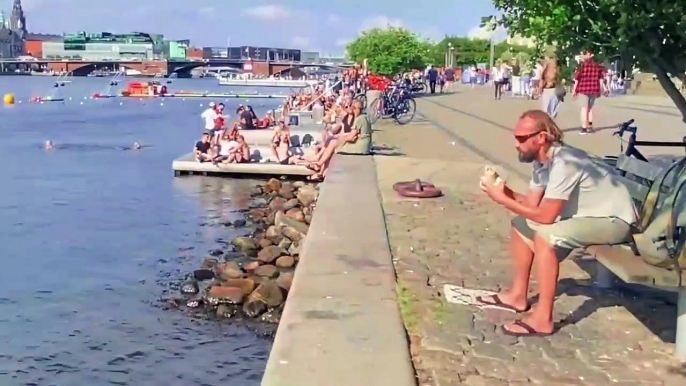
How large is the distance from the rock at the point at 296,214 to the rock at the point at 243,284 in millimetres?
4340

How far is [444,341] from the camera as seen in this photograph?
5.53m

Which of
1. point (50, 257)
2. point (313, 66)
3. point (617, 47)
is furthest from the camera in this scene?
point (313, 66)

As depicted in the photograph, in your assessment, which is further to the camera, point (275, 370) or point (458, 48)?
point (458, 48)

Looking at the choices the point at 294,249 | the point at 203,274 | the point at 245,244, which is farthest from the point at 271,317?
the point at 245,244

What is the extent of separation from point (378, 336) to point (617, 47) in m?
2.56

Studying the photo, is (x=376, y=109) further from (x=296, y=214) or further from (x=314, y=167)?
(x=296, y=214)

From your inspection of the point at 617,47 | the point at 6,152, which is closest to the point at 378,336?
the point at 617,47

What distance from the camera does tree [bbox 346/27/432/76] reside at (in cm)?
5050

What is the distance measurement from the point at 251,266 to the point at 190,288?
95 cm

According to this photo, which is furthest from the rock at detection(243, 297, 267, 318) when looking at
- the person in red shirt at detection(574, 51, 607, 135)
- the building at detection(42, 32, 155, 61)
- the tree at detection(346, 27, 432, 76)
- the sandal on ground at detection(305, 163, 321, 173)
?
the building at detection(42, 32, 155, 61)

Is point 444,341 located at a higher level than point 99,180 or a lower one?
higher

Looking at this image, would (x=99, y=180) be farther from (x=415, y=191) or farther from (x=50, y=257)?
(x=415, y=191)

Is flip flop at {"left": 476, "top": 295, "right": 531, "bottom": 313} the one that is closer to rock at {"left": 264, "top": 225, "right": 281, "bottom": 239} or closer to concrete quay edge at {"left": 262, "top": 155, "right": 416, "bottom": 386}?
concrete quay edge at {"left": 262, "top": 155, "right": 416, "bottom": 386}

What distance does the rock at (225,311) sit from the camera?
11.0 metres
